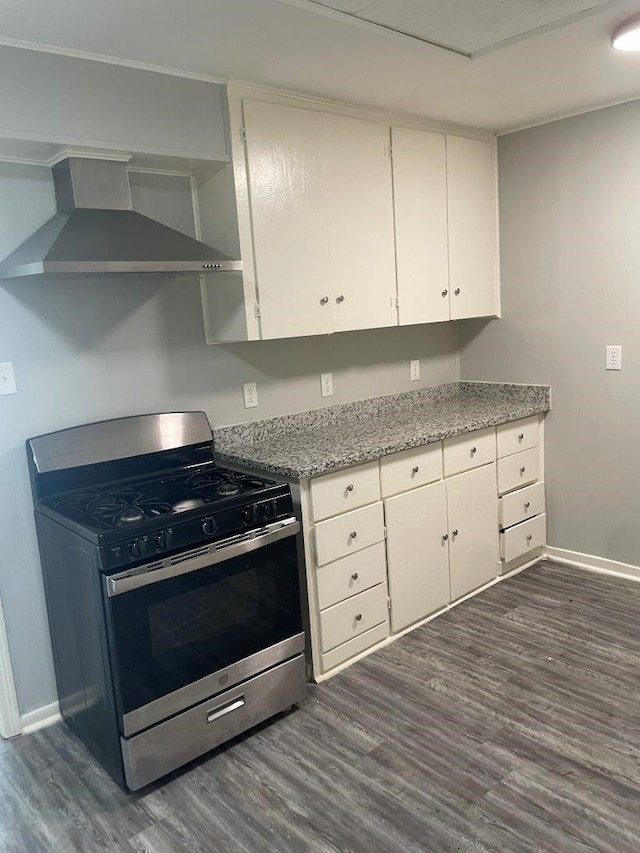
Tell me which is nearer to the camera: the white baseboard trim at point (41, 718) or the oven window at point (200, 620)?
the oven window at point (200, 620)

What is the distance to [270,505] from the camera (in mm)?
2396

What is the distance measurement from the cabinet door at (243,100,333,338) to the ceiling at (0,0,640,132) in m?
0.15

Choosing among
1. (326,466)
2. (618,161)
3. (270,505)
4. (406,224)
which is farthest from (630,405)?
(270,505)

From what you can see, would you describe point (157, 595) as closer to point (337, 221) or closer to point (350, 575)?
point (350, 575)

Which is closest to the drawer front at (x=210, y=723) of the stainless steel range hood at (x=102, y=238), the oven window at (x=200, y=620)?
the oven window at (x=200, y=620)

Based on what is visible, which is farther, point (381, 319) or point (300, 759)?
point (381, 319)

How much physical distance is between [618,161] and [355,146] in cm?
129

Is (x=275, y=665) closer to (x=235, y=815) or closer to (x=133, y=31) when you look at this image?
(x=235, y=815)

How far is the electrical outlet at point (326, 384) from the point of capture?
3355 millimetres

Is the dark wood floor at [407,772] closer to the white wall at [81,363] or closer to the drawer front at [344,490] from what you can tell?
the white wall at [81,363]

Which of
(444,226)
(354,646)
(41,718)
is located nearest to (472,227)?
(444,226)

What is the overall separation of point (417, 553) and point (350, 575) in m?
0.43

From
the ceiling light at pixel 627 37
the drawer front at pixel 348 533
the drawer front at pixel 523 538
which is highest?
the ceiling light at pixel 627 37

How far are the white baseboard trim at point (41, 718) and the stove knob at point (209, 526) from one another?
1023 millimetres
